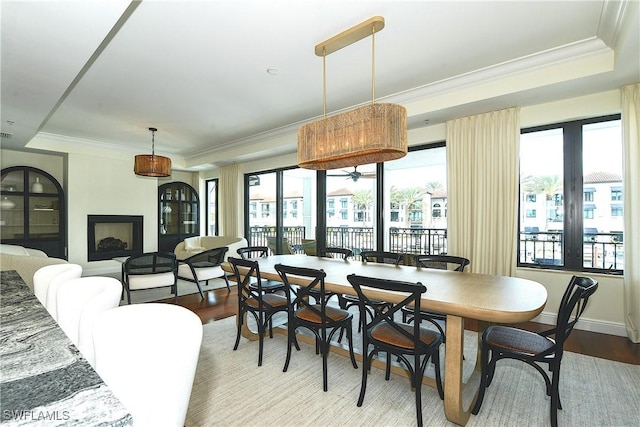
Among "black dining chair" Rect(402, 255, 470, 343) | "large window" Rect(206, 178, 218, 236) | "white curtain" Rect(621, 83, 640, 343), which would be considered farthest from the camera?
"large window" Rect(206, 178, 218, 236)

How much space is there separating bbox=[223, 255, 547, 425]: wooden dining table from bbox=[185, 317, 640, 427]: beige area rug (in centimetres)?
14

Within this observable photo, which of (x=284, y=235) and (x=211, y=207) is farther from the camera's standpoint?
(x=211, y=207)

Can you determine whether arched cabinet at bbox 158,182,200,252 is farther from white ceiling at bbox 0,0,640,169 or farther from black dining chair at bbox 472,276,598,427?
black dining chair at bbox 472,276,598,427

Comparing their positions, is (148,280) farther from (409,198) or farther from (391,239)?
(409,198)

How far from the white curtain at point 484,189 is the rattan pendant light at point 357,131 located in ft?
6.12

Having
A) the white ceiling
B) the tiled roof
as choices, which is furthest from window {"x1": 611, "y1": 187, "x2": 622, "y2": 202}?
the white ceiling

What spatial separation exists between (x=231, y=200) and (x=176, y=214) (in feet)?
5.84

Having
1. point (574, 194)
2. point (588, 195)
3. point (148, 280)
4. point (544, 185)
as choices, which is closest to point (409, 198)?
point (544, 185)

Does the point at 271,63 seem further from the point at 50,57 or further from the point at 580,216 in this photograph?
the point at 580,216

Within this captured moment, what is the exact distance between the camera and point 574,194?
3.61 meters

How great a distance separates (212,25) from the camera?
2523mm

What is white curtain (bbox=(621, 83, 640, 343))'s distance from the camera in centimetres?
306

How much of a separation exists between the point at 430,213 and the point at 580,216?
1.77 metres

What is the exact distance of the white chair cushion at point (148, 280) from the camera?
4.44 m
